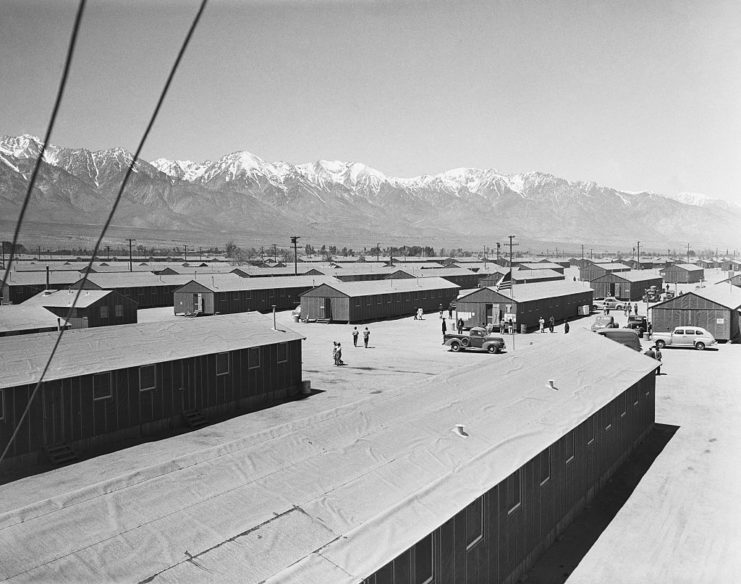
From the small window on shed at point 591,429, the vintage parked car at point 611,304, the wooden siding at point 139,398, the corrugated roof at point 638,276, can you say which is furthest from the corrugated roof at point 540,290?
the small window on shed at point 591,429

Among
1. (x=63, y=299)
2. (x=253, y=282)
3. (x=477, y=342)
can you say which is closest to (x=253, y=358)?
(x=477, y=342)

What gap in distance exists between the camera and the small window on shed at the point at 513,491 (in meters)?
14.1

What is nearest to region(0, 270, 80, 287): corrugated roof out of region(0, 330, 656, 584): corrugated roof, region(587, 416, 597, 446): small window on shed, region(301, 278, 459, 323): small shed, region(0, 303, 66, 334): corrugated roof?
region(301, 278, 459, 323): small shed

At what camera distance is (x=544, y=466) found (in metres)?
16.0

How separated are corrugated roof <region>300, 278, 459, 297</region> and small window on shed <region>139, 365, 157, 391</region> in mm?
38370

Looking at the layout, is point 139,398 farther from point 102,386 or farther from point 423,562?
point 423,562

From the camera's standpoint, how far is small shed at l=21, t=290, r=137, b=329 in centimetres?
5378

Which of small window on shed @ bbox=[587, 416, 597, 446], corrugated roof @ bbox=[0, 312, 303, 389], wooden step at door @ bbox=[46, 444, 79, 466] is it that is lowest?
wooden step at door @ bbox=[46, 444, 79, 466]

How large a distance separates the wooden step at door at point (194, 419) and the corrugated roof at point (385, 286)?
36839 mm

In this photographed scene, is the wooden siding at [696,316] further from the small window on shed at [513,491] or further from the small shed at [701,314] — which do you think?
the small window on shed at [513,491]

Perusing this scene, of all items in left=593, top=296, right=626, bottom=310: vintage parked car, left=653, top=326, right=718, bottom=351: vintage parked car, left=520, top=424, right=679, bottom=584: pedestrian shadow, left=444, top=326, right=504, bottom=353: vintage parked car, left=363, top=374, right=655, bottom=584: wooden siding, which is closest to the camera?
left=363, top=374, right=655, bottom=584: wooden siding

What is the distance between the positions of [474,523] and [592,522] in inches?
263

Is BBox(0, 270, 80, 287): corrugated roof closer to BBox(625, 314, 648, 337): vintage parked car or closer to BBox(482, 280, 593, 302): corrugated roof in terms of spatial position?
BBox(482, 280, 593, 302): corrugated roof

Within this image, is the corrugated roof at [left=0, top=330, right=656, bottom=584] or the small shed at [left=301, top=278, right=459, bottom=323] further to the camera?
the small shed at [left=301, top=278, right=459, bottom=323]
